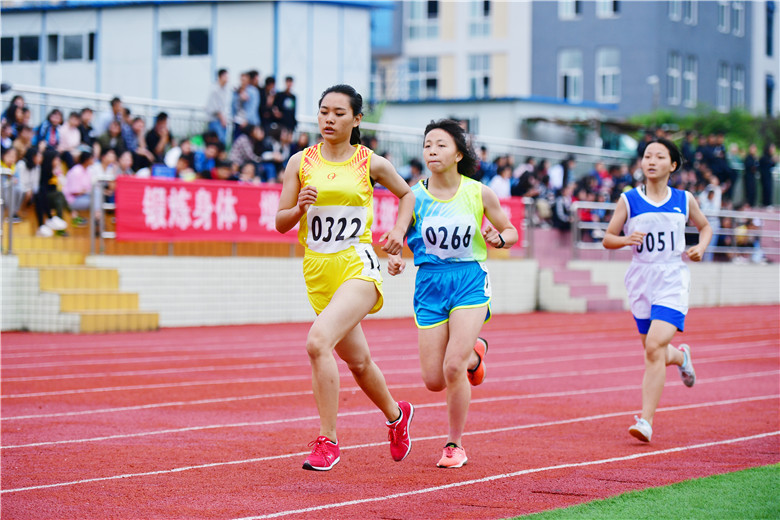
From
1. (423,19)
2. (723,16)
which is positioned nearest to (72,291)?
(423,19)

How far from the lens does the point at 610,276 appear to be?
24.3 m

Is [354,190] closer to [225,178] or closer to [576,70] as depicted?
[225,178]

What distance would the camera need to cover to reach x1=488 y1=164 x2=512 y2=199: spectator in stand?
22.9 metres

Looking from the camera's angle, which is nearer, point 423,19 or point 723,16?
point 723,16

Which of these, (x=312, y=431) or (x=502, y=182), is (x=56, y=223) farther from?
(x=502, y=182)

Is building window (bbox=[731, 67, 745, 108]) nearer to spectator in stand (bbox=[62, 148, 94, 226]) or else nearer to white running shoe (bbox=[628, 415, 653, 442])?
spectator in stand (bbox=[62, 148, 94, 226])

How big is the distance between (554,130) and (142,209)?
84.0 feet

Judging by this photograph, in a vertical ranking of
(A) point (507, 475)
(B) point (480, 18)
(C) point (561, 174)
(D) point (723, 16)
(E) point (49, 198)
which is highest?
(D) point (723, 16)

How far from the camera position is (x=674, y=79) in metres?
50.5

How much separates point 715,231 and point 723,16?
2858cm

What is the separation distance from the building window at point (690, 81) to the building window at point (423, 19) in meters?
11.5

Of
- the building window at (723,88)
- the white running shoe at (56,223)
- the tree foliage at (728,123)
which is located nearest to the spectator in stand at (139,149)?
the white running shoe at (56,223)

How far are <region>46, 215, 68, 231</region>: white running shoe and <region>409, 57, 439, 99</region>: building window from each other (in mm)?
38050

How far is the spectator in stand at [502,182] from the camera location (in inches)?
901
